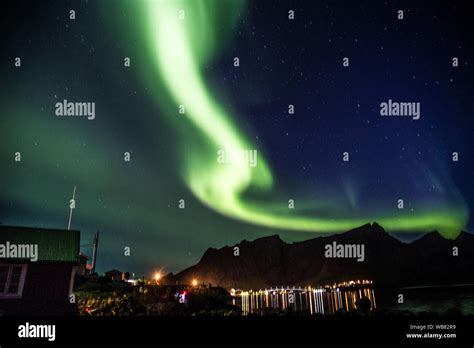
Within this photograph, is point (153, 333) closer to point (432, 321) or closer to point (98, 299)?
point (432, 321)

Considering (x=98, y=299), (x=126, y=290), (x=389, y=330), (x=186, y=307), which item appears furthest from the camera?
(x=186, y=307)

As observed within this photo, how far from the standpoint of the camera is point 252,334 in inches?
469

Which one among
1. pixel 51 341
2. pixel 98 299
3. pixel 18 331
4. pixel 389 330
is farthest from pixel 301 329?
pixel 98 299

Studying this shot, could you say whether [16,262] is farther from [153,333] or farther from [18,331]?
[153,333]

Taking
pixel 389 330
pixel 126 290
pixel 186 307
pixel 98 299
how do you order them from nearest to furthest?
pixel 389 330 → pixel 98 299 → pixel 126 290 → pixel 186 307

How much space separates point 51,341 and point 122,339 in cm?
209

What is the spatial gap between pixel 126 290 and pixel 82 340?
10.4 meters

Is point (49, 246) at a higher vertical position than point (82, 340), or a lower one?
higher

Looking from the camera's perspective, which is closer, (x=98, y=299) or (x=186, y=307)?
Answer: (x=98, y=299)

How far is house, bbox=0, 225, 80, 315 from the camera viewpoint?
2269cm

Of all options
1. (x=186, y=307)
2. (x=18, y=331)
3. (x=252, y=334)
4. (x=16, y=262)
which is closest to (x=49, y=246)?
(x=16, y=262)

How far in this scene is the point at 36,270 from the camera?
23703 millimetres

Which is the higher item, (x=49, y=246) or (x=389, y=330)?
(x=49, y=246)

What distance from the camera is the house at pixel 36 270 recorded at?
74.4 ft
